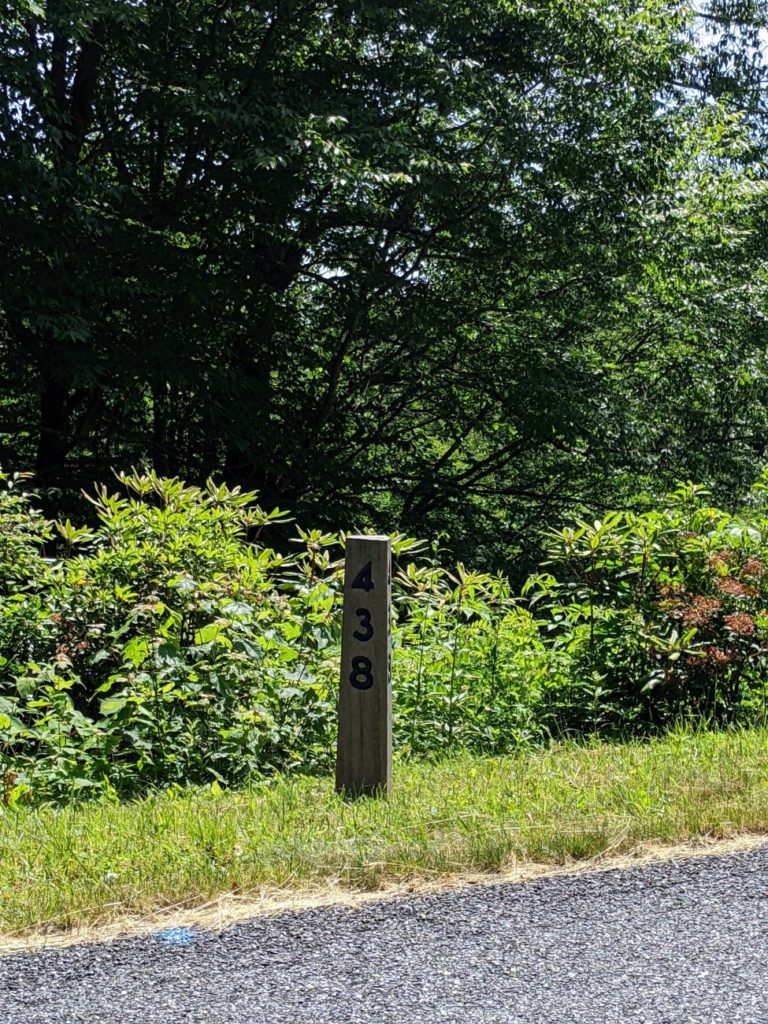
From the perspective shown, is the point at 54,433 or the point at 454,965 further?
the point at 54,433

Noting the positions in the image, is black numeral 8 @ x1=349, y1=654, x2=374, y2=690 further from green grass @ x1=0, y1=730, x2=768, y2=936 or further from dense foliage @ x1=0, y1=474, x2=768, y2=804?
dense foliage @ x1=0, y1=474, x2=768, y2=804

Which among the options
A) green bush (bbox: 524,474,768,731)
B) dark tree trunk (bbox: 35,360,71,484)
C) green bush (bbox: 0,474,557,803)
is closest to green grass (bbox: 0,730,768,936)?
green bush (bbox: 0,474,557,803)

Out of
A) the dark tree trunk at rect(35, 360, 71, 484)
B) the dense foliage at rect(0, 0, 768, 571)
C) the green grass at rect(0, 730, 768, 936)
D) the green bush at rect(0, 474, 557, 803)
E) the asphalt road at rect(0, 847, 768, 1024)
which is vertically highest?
the dense foliage at rect(0, 0, 768, 571)

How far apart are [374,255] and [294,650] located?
817 cm

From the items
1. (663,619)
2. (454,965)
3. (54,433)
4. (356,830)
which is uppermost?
(54,433)

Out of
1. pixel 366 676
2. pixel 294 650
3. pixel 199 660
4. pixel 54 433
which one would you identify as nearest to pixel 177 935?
pixel 366 676

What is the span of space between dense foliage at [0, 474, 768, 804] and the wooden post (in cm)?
86

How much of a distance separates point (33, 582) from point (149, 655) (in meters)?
1.19

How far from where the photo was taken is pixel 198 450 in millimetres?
13445

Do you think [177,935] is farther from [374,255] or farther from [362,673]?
[374,255]

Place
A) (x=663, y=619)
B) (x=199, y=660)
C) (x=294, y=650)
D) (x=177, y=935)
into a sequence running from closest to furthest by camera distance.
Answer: (x=177, y=935) → (x=199, y=660) → (x=294, y=650) → (x=663, y=619)

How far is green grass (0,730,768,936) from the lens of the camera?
3.57 meters

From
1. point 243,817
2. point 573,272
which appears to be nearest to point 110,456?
point 573,272

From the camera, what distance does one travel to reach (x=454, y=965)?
3053 millimetres
